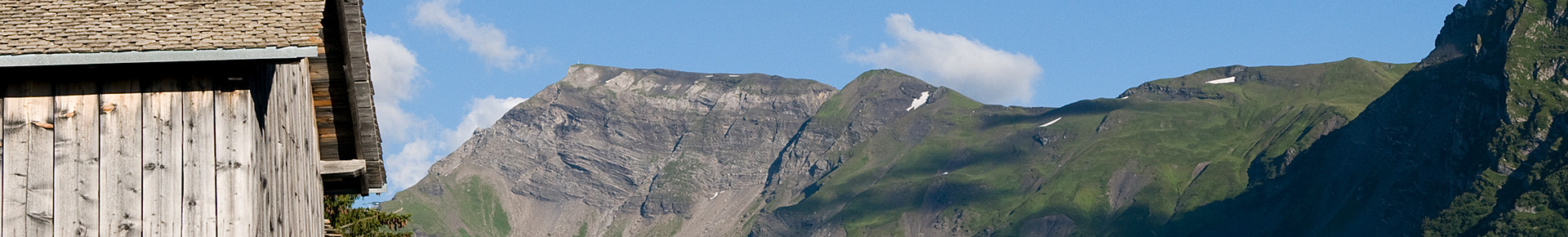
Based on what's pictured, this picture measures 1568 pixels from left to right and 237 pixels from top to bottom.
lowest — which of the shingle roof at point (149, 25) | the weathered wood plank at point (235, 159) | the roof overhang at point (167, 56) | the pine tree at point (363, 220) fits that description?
the weathered wood plank at point (235, 159)

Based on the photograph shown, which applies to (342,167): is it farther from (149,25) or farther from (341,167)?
(149,25)

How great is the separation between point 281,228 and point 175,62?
241 centimetres

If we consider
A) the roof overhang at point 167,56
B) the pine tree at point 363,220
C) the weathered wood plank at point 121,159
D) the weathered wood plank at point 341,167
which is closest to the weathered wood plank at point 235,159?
the weathered wood plank at point 121,159

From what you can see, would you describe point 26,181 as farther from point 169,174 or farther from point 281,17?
point 281,17

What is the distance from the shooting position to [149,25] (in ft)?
30.9

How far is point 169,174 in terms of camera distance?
32.2 ft

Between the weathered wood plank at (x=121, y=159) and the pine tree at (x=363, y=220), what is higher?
the pine tree at (x=363, y=220)

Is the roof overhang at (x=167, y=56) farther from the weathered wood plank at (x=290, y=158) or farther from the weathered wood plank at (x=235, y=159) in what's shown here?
the weathered wood plank at (x=290, y=158)

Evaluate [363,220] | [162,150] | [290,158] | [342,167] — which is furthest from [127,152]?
[363,220]

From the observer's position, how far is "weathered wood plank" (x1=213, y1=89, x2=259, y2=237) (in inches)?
387

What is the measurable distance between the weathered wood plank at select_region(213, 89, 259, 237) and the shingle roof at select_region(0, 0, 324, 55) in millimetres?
500

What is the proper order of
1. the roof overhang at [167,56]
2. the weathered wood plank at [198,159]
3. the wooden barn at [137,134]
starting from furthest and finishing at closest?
the weathered wood plank at [198,159] → the wooden barn at [137,134] → the roof overhang at [167,56]

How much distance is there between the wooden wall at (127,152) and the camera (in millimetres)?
9805

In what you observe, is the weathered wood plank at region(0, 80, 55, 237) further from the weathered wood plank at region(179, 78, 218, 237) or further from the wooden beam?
the wooden beam
